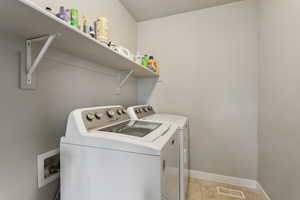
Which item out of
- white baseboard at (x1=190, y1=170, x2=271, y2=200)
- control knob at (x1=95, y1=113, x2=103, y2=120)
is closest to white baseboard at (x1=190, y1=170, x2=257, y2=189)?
white baseboard at (x1=190, y1=170, x2=271, y2=200)

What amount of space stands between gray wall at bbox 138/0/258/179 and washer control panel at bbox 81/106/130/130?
3.86 feet

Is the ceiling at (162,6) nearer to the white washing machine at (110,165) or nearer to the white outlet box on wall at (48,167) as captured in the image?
the white washing machine at (110,165)

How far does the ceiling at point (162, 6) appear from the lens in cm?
199

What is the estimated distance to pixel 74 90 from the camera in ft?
3.96

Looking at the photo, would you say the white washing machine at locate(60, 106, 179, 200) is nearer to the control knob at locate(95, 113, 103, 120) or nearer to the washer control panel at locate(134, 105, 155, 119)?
the control knob at locate(95, 113, 103, 120)

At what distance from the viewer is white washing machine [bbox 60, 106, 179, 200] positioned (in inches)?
27.9

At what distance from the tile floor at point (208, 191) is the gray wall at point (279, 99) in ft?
0.65

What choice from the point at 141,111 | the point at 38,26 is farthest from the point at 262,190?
the point at 38,26

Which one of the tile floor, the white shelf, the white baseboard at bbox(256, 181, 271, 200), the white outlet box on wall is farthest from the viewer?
the tile floor

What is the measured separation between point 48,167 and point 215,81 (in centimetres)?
222

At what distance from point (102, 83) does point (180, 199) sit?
1.43 m

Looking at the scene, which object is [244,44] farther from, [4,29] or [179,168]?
[4,29]

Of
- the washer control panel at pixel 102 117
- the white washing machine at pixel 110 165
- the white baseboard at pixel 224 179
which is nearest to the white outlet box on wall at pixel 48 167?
the white washing machine at pixel 110 165

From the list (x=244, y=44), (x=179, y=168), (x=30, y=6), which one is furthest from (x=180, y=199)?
(x=244, y=44)
